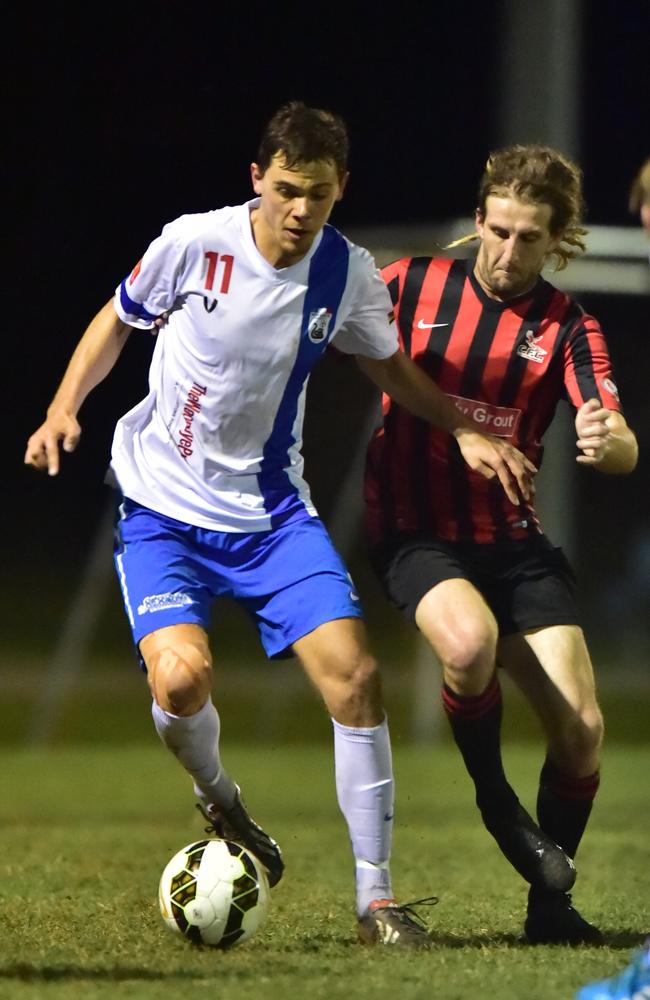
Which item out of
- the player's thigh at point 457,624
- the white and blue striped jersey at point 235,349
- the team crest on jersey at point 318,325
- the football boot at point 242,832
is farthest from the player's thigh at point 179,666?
the team crest on jersey at point 318,325

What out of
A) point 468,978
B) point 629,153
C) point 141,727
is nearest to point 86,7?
point 629,153

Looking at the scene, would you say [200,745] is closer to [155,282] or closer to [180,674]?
[180,674]

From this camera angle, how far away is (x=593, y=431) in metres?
4.71

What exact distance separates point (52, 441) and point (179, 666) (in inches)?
28.7

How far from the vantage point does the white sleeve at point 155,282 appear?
A: 16.2 ft

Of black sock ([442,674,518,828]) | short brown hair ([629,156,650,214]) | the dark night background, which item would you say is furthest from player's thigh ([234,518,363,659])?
the dark night background

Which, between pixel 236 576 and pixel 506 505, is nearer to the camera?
pixel 236 576

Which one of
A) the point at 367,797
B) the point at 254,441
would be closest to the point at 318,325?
the point at 254,441

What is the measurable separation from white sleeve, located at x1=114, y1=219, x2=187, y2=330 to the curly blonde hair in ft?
3.07

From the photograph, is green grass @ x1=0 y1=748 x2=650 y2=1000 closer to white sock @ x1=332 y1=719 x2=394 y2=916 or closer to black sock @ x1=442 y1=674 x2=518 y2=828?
white sock @ x1=332 y1=719 x2=394 y2=916

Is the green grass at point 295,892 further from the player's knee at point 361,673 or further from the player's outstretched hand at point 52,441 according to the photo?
the player's outstretched hand at point 52,441

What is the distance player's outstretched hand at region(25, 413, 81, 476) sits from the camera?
463 centimetres

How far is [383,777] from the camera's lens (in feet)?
15.6

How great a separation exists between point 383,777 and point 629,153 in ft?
78.4
